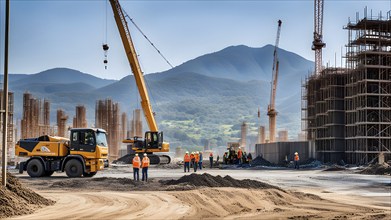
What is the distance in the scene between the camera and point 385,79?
56531 millimetres

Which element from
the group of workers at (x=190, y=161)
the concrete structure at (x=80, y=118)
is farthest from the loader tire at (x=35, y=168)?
the concrete structure at (x=80, y=118)

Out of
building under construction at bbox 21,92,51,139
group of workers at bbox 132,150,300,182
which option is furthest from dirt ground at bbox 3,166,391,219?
building under construction at bbox 21,92,51,139

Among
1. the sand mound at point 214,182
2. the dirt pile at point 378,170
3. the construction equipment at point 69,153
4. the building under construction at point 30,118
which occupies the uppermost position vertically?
the building under construction at point 30,118

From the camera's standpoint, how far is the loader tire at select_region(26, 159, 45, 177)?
33031mm

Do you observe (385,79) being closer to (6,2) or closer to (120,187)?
(120,187)

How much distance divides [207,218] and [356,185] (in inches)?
646

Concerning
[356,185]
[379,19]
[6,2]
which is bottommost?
[356,185]

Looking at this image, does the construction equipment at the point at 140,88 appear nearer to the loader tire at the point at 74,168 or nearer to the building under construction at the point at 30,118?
the building under construction at the point at 30,118

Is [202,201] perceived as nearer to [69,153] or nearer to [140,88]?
[69,153]

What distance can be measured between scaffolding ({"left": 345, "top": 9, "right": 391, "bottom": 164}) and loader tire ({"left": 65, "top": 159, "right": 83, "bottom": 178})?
102 feet

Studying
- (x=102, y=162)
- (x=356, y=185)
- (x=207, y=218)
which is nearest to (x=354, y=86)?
(x=356, y=185)

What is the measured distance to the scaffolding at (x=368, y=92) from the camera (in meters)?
54.6

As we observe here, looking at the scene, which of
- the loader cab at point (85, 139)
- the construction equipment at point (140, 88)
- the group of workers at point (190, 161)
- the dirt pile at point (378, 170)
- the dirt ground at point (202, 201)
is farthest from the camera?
the construction equipment at point (140, 88)

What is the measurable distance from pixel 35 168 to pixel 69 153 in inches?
87.7
